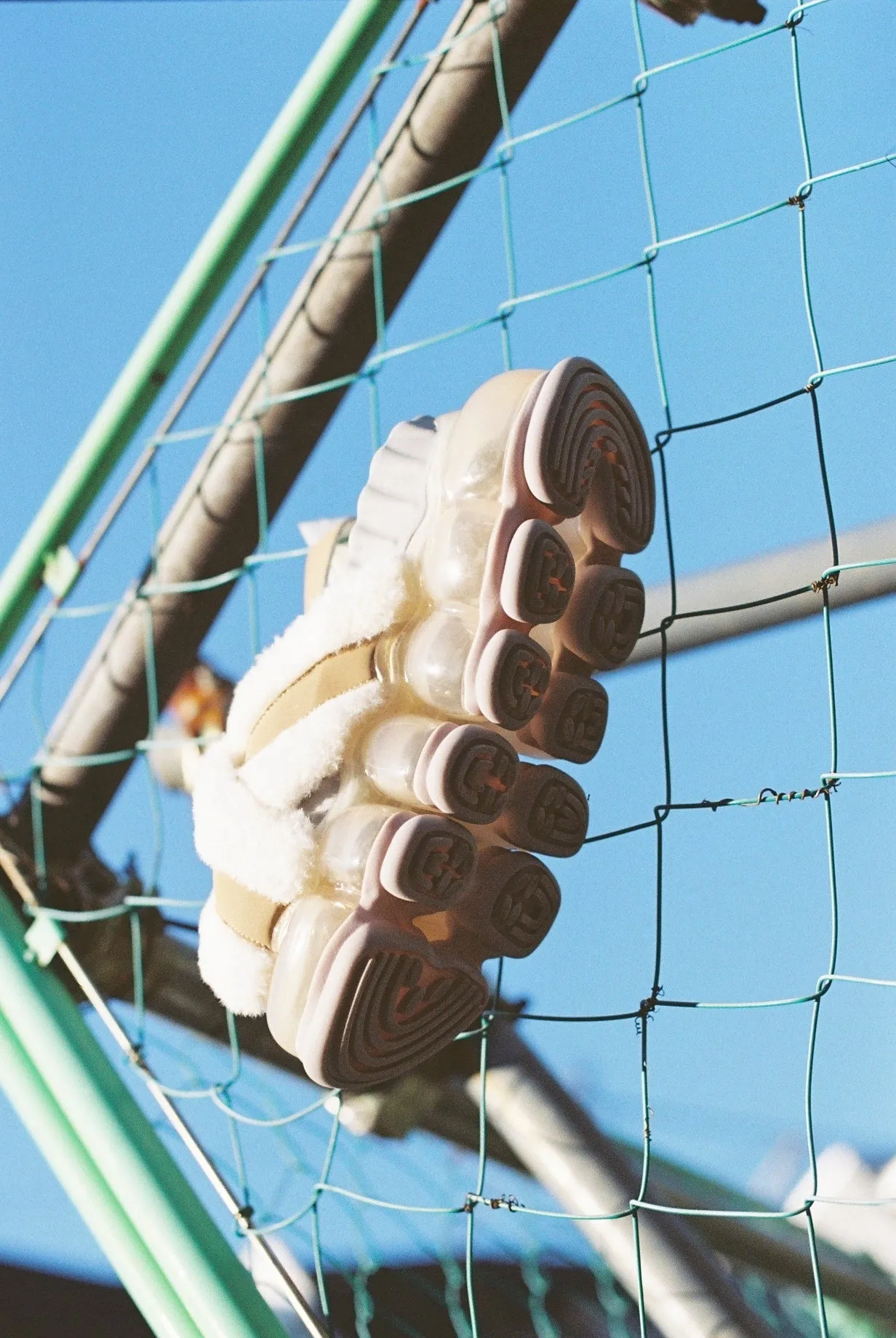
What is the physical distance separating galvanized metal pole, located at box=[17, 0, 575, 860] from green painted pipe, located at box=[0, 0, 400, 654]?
0.21ft

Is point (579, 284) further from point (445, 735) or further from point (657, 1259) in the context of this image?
point (657, 1259)

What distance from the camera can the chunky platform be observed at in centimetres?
58

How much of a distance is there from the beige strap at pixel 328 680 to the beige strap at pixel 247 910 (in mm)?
73

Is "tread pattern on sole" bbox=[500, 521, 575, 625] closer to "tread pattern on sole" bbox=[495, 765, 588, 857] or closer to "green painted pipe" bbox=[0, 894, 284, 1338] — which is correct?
A: "tread pattern on sole" bbox=[495, 765, 588, 857]

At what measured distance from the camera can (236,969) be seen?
2.19 feet

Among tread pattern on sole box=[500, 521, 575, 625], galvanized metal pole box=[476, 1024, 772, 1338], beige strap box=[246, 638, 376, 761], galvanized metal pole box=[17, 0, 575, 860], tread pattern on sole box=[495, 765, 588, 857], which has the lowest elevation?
galvanized metal pole box=[476, 1024, 772, 1338]

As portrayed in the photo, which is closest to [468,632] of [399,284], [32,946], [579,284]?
[579,284]

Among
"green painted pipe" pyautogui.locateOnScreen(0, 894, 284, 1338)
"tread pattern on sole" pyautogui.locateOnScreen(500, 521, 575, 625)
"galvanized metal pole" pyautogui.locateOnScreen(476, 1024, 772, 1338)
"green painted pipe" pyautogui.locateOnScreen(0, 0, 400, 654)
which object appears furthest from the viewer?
"galvanized metal pole" pyautogui.locateOnScreen(476, 1024, 772, 1338)

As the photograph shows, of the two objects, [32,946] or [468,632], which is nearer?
[468,632]

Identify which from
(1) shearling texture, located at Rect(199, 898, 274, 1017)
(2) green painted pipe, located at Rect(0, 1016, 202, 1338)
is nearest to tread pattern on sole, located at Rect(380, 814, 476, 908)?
(1) shearling texture, located at Rect(199, 898, 274, 1017)

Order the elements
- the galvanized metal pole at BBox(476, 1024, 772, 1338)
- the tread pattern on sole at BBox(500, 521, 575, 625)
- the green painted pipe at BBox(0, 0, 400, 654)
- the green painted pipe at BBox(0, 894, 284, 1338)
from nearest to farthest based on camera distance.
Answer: the tread pattern on sole at BBox(500, 521, 575, 625) < the green painted pipe at BBox(0, 894, 284, 1338) < the green painted pipe at BBox(0, 0, 400, 654) < the galvanized metal pole at BBox(476, 1024, 772, 1338)

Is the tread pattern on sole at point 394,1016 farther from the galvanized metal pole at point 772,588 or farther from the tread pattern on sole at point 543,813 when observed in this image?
the galvanized metal pole at point 772,588

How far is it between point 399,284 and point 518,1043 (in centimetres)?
68

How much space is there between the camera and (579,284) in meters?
0.83
